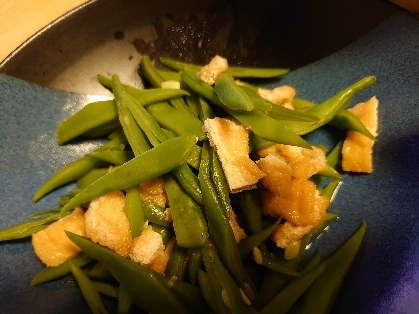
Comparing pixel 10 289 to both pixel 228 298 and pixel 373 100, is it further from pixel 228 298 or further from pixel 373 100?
pixel 373 100

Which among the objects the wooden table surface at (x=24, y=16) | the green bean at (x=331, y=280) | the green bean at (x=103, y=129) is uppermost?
the wooden table surface at (x=24, y=16)

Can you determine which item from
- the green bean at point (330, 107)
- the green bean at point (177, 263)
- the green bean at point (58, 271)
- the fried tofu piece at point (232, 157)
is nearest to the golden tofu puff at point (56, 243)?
the green bean at point (58, 271)

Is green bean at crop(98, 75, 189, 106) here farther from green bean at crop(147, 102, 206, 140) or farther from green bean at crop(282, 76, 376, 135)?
green bean at crop(282, 76, 376, 135)

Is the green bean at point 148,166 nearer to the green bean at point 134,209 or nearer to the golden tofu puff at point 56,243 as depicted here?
the green bean at point 134,209

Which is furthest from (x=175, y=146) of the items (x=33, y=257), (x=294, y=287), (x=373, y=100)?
(x=373, y=100)

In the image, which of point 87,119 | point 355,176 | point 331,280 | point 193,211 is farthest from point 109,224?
point 355,176

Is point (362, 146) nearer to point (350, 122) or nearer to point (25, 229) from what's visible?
point (350, 122)
